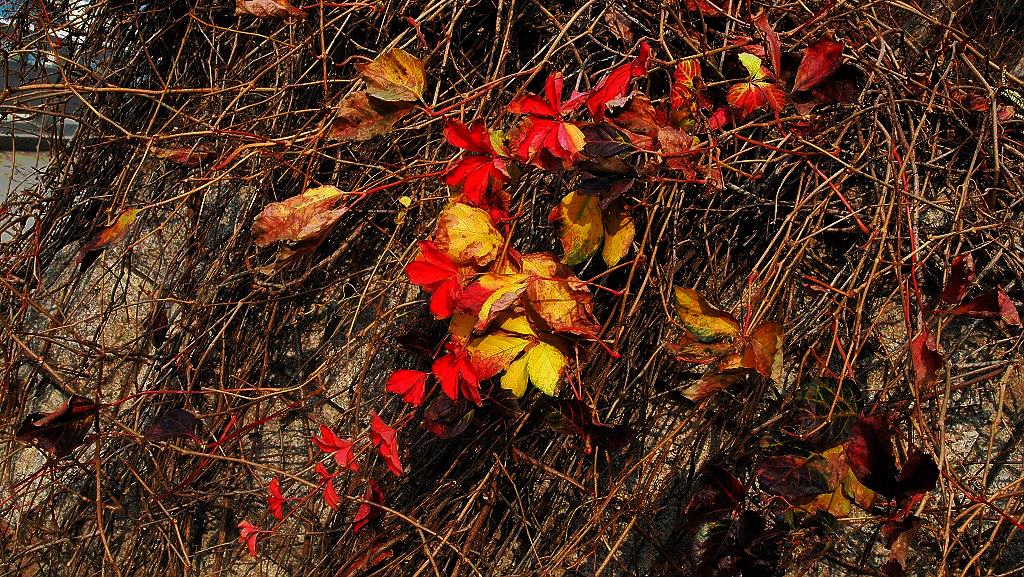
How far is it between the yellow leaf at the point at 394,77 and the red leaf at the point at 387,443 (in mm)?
409

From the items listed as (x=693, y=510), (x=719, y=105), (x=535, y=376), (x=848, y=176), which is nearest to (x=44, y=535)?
(x=535, y=376)

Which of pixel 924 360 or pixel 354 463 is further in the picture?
pixel 354 463

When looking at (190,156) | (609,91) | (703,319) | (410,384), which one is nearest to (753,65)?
(609,91)

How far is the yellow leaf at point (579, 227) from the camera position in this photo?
0.93 meters

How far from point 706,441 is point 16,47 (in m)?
1.33

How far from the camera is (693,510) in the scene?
0.90 metres

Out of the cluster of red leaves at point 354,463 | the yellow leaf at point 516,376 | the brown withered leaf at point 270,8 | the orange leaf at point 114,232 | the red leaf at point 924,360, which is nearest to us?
the red leaf at point 924,360

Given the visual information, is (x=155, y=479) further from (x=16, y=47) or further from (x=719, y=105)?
(x=719, y=105)

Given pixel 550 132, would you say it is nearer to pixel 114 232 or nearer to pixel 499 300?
pixel 499 300

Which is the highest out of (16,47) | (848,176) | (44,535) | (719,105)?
(16,47)

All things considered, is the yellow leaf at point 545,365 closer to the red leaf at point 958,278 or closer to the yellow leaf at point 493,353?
the yellow leaf at point 493,353

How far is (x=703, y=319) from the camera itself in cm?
87

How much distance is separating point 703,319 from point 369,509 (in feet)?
1.72

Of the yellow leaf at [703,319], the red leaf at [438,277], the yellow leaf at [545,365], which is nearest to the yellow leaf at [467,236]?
the red leaf at [438,277]
